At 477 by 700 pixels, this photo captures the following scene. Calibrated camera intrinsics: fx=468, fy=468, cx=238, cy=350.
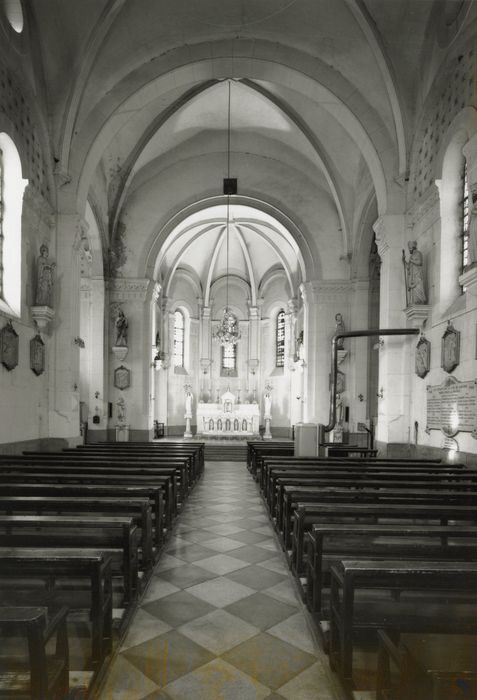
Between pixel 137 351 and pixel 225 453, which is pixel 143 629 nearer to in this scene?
pixel 225 453

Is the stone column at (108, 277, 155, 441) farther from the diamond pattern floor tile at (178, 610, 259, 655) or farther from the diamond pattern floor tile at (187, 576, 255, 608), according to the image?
the diamond pattern floor tile at (178, 610, 259, 655)

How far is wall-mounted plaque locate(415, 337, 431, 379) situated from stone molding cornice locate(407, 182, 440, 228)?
10.3ft

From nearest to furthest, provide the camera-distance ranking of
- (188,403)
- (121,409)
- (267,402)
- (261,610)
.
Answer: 1. (261,610)
2. (121,409)
3. (188,403)
4. (267,402)

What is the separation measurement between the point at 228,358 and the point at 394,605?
26.9 m

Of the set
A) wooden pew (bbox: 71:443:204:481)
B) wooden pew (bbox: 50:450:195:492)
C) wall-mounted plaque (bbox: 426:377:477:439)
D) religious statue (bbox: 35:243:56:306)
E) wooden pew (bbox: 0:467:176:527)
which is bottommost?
wooden pew (bbox: 71:443:204:481)

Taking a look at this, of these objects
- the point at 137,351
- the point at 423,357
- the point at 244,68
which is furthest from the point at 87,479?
the point at 137,351

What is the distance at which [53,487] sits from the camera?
A: 5.32 meters

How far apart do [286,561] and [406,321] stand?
8.31 m

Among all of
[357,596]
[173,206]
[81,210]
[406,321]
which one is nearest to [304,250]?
[173,206]

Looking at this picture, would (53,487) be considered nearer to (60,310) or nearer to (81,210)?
(60,310)

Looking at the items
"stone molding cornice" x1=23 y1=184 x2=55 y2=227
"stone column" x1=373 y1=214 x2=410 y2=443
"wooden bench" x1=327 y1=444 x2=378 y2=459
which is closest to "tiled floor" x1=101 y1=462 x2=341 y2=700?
"wooden bench" x1=327 y1=444 x2=378 y2=459

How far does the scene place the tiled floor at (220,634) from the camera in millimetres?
3043

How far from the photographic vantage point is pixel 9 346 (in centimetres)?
965

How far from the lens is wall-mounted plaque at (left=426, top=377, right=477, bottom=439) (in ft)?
28.2
